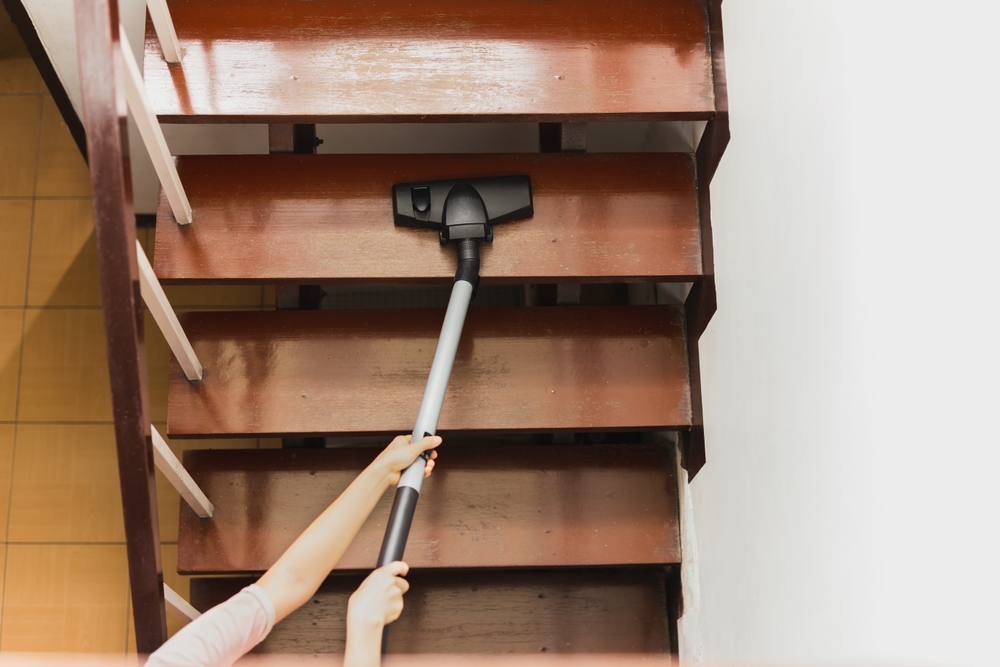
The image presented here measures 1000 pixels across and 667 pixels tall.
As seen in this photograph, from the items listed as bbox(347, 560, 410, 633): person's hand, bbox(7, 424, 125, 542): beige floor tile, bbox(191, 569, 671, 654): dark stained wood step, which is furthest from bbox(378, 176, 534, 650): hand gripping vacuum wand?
bbox(7, 424, 125, 542): beige floor tile

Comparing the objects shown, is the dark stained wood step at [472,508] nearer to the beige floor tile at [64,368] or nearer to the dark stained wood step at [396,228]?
the dark stained wood step at [396,228]

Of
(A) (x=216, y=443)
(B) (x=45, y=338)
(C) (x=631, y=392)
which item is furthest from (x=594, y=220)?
(B) (x=45, y=338)

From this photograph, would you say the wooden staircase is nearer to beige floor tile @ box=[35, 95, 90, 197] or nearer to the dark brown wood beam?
the dark brown wood beam

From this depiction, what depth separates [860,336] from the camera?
95cm

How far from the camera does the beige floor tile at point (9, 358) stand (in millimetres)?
2252

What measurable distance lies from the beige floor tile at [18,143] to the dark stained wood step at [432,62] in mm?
1175

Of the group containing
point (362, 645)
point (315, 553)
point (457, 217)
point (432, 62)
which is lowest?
point (362, 645)

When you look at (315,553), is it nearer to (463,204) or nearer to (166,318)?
(166,318)

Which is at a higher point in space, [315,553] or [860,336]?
[860,336]

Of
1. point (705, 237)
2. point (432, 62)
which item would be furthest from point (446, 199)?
point (705, 237)

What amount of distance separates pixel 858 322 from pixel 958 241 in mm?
194

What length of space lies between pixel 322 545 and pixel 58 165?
5.79ft

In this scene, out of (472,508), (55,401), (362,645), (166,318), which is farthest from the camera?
(55,401)

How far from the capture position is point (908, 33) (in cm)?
85
